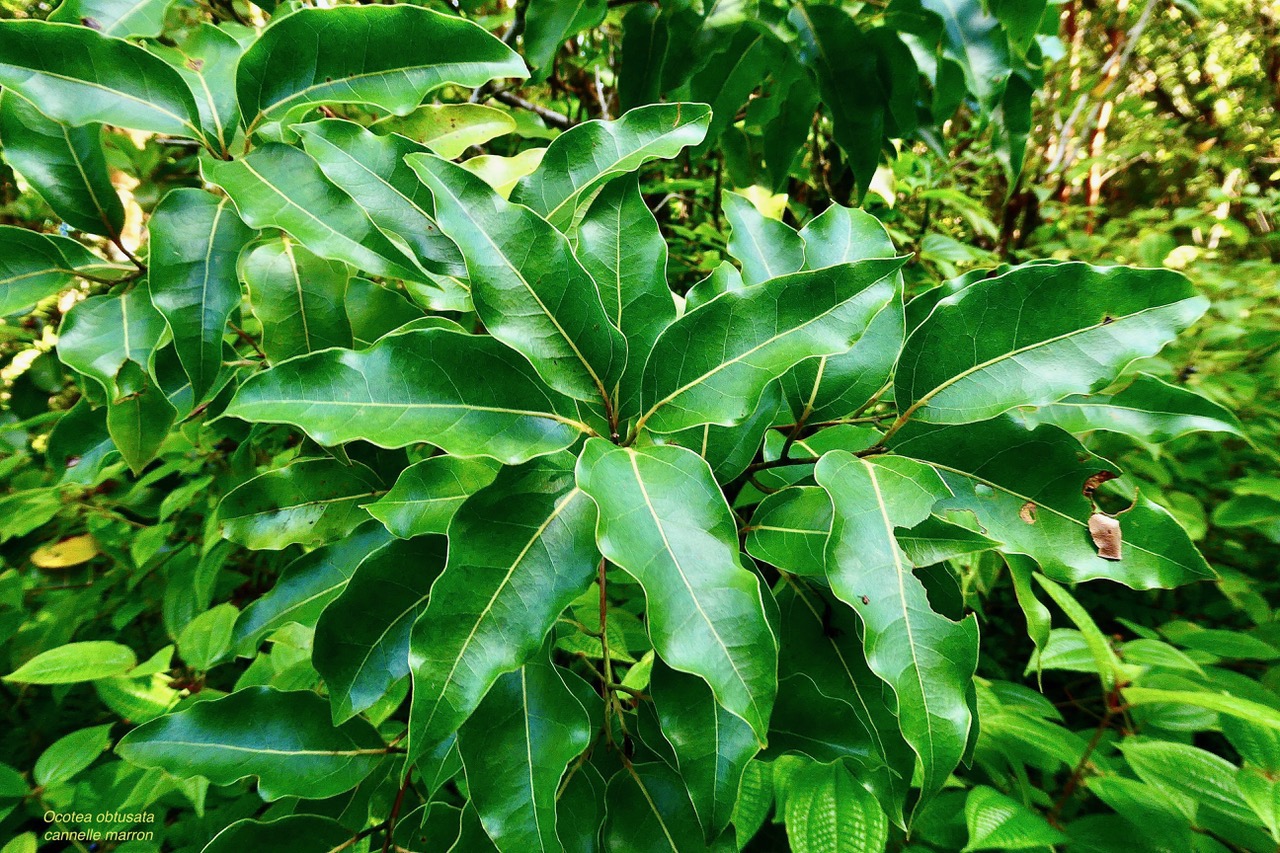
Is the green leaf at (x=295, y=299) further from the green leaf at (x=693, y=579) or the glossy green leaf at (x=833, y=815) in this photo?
the glossy green leaf at (x=833, y=815)

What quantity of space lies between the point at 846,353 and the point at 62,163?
82 cm

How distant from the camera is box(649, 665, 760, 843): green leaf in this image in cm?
47

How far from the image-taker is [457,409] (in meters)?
0.48

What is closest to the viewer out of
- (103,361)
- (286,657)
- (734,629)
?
(734,629)

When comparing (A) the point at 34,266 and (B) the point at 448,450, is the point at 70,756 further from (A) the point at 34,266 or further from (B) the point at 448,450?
(B) the point at 448,450

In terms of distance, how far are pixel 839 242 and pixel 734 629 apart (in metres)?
0.42

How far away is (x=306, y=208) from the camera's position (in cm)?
59

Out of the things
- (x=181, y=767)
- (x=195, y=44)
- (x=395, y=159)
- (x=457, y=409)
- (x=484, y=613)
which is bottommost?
(x=181, y=767)

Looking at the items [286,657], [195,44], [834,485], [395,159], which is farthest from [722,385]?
[286,657]

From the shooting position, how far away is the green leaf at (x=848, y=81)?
98 cm

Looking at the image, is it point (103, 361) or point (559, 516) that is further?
point (103, 361)

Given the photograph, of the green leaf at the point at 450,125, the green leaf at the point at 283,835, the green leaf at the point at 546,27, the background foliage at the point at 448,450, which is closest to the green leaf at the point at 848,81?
the background foliage at the point at 448,450

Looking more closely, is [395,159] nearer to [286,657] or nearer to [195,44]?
[195,44]

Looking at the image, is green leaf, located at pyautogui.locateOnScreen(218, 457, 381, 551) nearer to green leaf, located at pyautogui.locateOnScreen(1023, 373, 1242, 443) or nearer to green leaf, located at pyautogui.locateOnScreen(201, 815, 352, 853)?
green leaf, located at pyautogui.locateOnScreen(201, 815, 352, 853)
